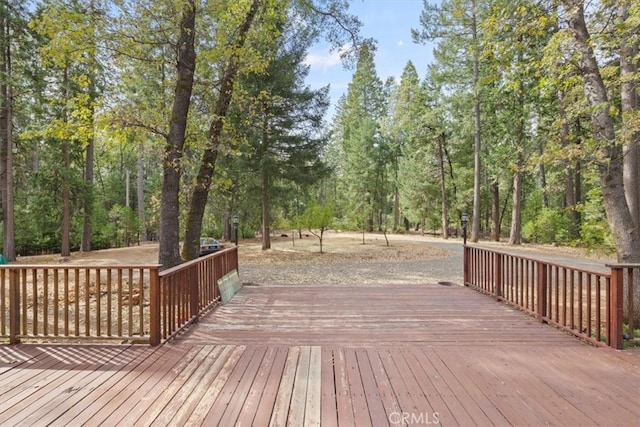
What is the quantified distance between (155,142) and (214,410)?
21.7 feet

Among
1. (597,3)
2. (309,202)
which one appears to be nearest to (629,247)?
(597,3)

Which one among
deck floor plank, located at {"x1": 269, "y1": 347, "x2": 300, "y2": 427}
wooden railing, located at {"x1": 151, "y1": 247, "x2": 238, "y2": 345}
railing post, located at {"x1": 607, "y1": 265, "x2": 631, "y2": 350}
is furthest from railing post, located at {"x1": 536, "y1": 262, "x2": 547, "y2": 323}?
wooden railing, located at {"x1": 151, "y1": 247, "x2": 238, "y2": 345}

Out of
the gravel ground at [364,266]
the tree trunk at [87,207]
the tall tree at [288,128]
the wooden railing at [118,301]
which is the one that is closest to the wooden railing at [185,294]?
the wooden railing at [118,301]

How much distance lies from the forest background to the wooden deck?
2686mm

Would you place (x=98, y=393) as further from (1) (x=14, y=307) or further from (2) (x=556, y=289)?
(2) (x=556, y=289)

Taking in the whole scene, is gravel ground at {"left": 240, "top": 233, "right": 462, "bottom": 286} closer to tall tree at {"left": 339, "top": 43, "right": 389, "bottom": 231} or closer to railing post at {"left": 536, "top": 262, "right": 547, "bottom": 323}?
railing post at {"left": 536, "top": 262, "right": 547, "bottom": 323}

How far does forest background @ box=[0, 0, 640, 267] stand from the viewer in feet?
16.2

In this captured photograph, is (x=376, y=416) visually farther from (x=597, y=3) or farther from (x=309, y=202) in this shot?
(x=309, y=202)

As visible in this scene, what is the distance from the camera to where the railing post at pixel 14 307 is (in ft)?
11.5

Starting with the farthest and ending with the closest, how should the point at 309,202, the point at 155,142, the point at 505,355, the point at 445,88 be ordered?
the point at 445,88
the point at 309,202
the point at 155,142
the point at 505,355

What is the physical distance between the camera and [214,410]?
2.30 meters

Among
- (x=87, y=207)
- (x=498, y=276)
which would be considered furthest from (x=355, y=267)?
(x=87, y=207)

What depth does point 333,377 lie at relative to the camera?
9.05ft

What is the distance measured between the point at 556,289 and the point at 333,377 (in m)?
2.79
